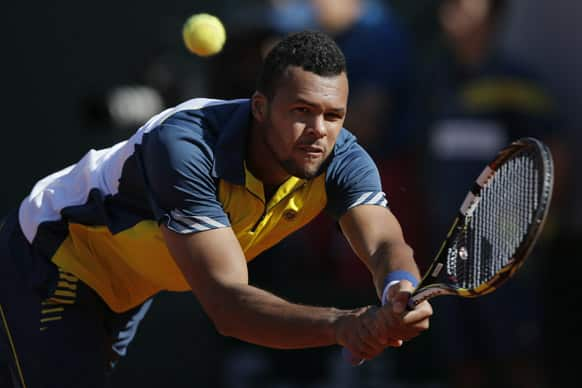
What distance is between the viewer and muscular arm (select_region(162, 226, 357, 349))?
12.2ft

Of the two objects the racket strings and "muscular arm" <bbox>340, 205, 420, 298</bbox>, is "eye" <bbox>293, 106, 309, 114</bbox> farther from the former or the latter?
the racket strings

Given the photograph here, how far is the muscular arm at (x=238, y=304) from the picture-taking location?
3.71 metres

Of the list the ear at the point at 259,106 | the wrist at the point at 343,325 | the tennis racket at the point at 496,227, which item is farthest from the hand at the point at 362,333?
the ear at the point at 259,106

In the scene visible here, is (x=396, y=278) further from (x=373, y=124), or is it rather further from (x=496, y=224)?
(x=373, y=124)

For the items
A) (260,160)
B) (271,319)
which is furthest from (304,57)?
(271,319)

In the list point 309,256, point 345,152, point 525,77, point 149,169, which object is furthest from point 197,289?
point 525,77

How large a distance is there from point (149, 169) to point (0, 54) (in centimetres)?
433

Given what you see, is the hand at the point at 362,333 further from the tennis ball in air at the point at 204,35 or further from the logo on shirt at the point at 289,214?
the tennis ball in air at the point at 204,35

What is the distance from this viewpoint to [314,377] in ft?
25.9

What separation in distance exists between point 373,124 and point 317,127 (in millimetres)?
3238

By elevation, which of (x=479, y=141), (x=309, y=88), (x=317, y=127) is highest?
(x=309, y=88)

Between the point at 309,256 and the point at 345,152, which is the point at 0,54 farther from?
the point at 345,152

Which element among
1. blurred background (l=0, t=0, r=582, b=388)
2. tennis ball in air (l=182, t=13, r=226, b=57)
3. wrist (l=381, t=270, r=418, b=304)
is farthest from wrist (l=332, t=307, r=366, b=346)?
blurred background (l=0, t=0, r=582, b=388)

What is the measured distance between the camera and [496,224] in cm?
395
